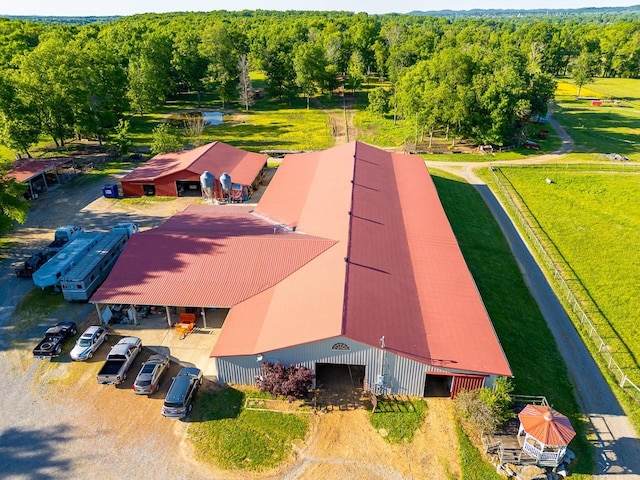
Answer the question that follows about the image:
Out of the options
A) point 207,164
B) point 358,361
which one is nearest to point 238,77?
point 207,164

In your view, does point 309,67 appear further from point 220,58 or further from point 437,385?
point 437,385

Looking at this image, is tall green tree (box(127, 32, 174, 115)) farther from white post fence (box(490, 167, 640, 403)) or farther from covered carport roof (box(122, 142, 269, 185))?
white post fence (box(490, 167, 640, 403))

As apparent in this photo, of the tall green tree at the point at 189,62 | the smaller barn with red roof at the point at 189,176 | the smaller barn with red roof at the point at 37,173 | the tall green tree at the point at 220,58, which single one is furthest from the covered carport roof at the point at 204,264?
the tall green tree at the point at 189,62

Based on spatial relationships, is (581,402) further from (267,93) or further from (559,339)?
(267,93)

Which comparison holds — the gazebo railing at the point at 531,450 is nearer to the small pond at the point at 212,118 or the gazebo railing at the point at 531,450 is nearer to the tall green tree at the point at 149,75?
the small pond at the point at 212,118

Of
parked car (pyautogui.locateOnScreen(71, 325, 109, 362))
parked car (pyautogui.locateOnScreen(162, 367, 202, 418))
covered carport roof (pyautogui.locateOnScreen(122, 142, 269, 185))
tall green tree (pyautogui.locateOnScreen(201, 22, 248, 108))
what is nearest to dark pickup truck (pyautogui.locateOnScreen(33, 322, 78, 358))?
parked car (pyautogui.locateOnScreen(71, 325, 109, 362))

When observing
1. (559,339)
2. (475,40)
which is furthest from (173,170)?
(475,40)
